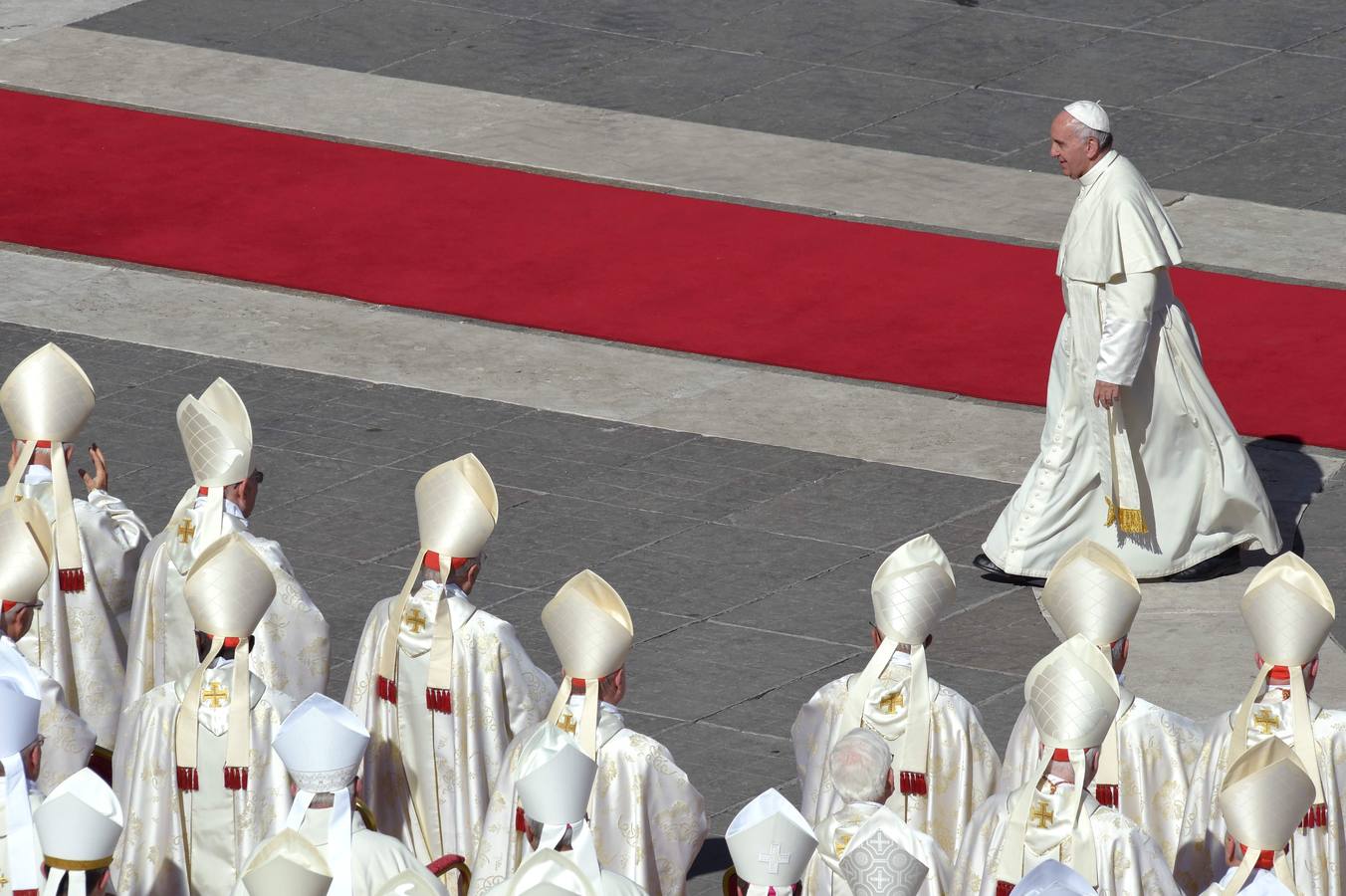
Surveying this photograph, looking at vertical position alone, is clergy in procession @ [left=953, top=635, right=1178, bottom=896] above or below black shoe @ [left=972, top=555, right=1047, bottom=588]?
above

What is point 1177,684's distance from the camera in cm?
982

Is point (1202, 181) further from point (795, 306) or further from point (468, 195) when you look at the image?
point (468, 195)

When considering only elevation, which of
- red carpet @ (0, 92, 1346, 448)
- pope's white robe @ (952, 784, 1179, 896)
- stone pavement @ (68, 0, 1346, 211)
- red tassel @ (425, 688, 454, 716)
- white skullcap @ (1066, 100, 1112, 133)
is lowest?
red carpet @ (0, 92, 1346, 448)

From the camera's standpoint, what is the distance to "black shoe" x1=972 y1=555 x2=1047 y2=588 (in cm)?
1080

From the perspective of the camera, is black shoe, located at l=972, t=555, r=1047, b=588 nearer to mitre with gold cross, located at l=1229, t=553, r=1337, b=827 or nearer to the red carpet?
the red carpet

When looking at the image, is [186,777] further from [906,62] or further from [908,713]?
[906,62]

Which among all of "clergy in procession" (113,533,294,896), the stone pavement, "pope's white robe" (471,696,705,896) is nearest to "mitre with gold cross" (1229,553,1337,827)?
"pope's white robe" (471,696,705,896)

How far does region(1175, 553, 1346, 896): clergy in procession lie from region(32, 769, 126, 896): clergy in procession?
2877mm

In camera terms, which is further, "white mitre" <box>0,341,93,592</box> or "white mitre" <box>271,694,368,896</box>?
"white mitre" <box>0,341,93,592</box>

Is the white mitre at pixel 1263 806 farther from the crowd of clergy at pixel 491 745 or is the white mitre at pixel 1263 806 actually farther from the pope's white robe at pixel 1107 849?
Result: the pope's white robe at pixel 1107 849

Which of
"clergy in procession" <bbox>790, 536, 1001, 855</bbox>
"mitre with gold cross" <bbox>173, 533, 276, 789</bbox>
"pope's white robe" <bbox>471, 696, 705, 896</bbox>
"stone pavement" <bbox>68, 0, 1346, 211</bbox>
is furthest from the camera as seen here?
"stone pavement" <bbox>68, 0, 1346, 211</bbox>

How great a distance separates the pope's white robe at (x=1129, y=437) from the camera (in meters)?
10.6

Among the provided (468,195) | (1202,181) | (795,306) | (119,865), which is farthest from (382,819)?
(1202,181)

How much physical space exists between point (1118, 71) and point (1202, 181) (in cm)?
186
